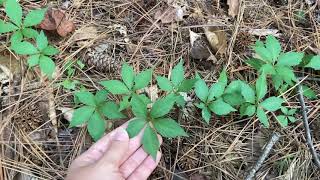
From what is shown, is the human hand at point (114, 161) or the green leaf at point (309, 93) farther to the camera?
the green leaf at point (309, 93)

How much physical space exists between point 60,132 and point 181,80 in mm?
629

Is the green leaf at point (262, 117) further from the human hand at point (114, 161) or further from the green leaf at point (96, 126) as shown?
the green leaf at point (96, 126)

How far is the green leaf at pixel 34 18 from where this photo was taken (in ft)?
6.86

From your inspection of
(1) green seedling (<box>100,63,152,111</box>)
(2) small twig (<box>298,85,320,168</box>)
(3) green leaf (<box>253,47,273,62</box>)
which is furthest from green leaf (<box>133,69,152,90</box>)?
(2) small twig (<box>298,85,320,168</box>)

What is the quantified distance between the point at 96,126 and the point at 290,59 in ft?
3.12

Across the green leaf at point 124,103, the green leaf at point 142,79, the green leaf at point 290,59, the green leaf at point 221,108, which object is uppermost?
the green leaf at point 142,79

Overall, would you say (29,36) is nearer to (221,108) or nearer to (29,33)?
(29,33)

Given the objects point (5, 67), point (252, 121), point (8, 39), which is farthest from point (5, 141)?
point (252, 121)

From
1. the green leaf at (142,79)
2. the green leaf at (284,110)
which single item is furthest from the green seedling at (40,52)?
the green leaf at (284,110)

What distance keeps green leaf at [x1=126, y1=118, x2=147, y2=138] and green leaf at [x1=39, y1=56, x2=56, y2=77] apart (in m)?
0.55

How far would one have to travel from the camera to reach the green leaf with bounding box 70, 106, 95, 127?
1.87 m

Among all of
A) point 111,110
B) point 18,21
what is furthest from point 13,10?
point 111,110

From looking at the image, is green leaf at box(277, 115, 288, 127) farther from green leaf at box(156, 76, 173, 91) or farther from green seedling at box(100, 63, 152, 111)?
green seedling at box(100, 63, 152, 111)

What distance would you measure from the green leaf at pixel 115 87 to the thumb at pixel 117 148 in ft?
0.55
